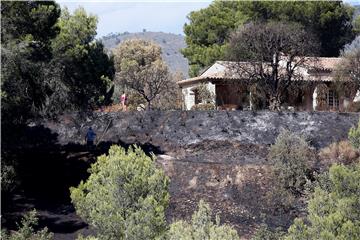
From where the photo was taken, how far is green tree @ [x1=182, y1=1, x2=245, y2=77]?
42.3 meters

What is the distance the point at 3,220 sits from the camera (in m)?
18.2

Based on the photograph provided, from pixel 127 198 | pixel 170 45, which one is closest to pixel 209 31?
pixel 127 198

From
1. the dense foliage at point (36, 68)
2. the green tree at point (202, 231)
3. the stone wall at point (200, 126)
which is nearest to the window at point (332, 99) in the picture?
the stone wall at point (200, 126)

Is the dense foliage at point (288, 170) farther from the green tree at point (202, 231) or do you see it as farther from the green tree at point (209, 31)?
the green tree at point (209, 31)

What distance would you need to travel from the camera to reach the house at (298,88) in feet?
103

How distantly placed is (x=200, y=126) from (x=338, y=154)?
18.8ft

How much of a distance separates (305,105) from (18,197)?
18095mm

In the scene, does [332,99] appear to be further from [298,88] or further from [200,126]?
[200,126]

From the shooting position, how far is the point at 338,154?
2270 centimetres

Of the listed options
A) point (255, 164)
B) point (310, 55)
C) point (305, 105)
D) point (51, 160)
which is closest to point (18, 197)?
point (51, 160)

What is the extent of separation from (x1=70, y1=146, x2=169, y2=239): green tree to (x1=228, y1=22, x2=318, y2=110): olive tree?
771 inches

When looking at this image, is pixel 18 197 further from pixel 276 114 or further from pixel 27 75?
pixel 276 114

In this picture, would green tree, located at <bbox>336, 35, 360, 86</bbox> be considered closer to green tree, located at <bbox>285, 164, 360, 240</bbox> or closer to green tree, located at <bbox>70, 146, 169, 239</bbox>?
green tree, located at <bbox>285, 164, 360, 240</bbox>

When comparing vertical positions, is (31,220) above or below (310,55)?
below
